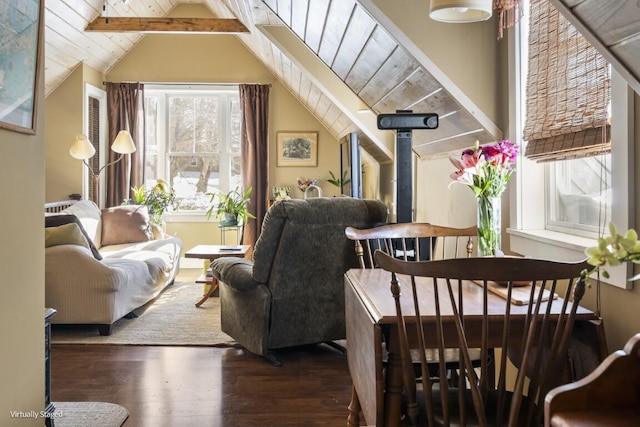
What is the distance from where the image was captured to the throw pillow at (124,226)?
5664 mm

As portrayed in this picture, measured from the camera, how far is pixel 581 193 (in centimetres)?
191

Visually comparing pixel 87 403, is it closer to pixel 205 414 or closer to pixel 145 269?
pixel 205 414

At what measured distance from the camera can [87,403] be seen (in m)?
2.56

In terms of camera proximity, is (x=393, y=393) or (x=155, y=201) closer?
(x=393, y=393)

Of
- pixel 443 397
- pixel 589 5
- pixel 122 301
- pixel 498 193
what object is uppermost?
pixel 589 5

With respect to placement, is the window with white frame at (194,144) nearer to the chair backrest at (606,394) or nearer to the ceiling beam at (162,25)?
the ceiling beam at (162,25)

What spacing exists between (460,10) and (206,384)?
2183 millimetres

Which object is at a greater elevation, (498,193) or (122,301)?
(498,193)

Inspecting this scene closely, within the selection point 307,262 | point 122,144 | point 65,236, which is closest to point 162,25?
point 122,144

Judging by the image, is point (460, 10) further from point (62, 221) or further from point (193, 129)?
point (193, 129)

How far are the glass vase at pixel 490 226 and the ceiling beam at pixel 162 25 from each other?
4.57 m

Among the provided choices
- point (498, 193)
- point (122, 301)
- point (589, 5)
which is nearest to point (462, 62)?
point (498, 193)

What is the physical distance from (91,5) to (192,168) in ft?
8.04

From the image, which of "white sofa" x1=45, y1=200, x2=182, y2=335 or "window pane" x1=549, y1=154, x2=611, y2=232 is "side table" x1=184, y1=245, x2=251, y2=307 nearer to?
"white sofa" x1=45, y1=200, x2=182, y2=335
